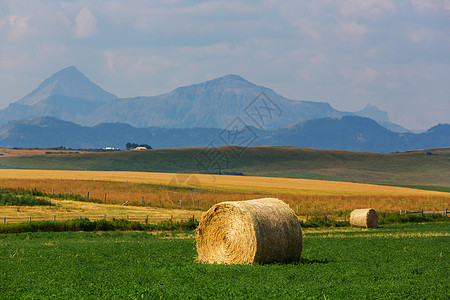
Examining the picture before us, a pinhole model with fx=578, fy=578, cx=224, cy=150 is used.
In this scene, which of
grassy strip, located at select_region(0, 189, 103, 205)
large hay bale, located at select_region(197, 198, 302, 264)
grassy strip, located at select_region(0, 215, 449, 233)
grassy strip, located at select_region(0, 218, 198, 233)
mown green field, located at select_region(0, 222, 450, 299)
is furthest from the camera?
grassy strip, located at select_region(0, 189, 103, 205)

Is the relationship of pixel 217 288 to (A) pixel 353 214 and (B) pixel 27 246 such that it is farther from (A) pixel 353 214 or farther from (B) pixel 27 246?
(A) pixel 353 214

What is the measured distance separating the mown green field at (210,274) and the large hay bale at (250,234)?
0.83 m

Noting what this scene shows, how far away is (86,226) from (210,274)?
949 inches

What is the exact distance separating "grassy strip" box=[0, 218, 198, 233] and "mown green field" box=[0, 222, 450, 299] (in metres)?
10.6

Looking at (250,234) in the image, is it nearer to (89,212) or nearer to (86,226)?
(86,226)

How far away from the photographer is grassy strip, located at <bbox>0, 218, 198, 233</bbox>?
129 ft

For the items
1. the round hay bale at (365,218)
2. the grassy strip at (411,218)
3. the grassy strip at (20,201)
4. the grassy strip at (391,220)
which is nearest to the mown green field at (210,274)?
the round hay bale at (365,218)

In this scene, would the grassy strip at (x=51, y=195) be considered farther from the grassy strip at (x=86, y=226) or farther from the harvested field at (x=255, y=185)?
the harvested field at (x=255, y=185)

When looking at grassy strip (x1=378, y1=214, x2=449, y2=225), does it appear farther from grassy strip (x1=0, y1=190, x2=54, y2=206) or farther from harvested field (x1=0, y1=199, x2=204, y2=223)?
grassy strip (x1=0, y1=190, x2=54, y2=206)

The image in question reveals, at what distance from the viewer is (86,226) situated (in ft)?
136

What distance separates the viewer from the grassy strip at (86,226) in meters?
39.2

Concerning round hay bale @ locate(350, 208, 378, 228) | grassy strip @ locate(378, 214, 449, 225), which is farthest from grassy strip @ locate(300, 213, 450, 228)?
round hay bale @ locate(350, 208, 378, 228)

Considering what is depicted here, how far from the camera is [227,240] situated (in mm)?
22812

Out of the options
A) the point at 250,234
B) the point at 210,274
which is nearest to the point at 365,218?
the point at 250,234
